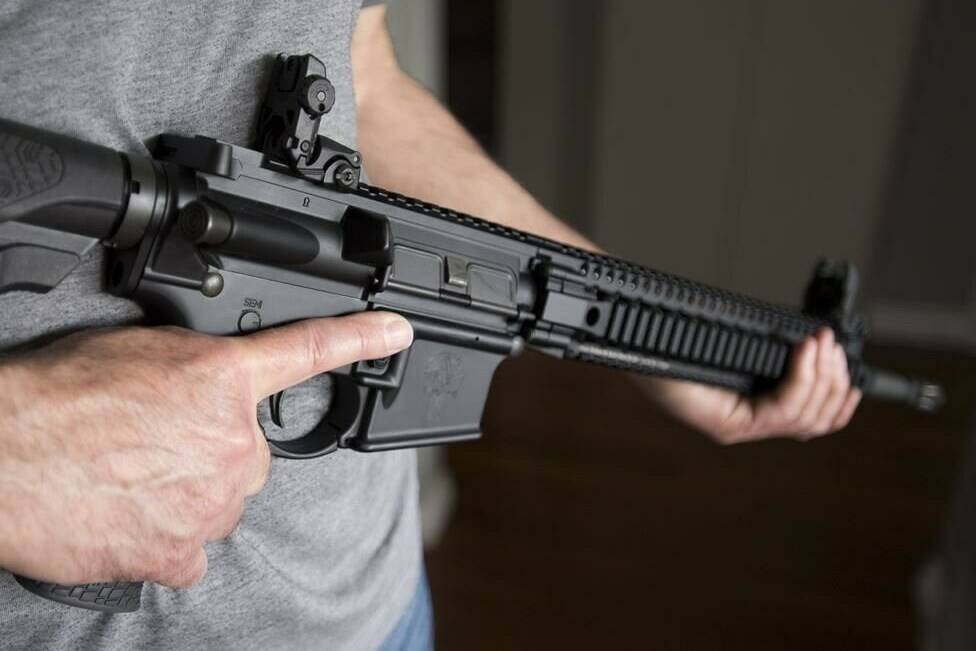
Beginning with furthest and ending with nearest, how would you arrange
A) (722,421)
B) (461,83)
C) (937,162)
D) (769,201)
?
(461,83) → (769,201) → (937,162) → (722,421)

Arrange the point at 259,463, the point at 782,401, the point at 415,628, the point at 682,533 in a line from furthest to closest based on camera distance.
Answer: the point at 682,533, the point at 782,401, the point at 415,628, the point at 259,463

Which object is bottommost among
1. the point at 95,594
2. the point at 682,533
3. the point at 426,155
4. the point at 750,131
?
the point at 682,533

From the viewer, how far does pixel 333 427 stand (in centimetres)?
67

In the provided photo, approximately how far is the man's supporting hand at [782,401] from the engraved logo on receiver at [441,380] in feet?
1.30

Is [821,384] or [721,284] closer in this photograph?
[821,384]

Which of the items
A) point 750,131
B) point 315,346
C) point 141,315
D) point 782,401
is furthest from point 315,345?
point 750,131

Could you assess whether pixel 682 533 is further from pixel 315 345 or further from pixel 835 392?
pixel 315 345

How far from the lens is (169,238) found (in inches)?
21.0

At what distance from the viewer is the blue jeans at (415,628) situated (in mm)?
759

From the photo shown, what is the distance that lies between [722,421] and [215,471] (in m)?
0.80

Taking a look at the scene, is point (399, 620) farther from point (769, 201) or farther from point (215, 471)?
point (769, 201)

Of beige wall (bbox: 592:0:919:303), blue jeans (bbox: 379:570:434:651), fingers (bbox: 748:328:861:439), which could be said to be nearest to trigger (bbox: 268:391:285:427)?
blue jeans (bbox: 379:570:434:651)

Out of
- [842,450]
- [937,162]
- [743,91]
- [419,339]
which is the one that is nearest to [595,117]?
[743,91]

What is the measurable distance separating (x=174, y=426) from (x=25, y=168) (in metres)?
0.16
